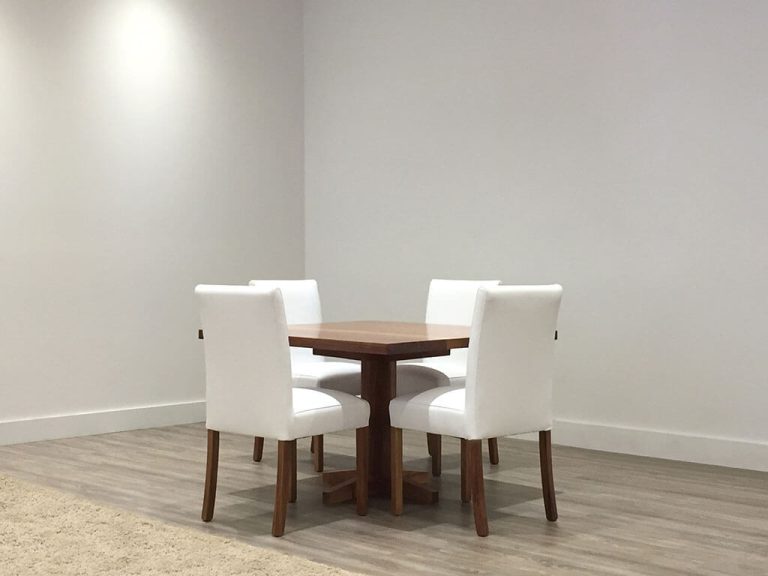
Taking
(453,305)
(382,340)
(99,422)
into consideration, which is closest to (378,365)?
(382,340)

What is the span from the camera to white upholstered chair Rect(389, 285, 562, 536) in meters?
3.64

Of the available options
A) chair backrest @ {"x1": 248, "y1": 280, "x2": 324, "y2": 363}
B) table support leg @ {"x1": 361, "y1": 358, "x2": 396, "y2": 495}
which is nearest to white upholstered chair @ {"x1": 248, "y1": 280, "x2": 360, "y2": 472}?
chair backrest @ {"x1": 248, "y1": 280, "x2": 324, "y2": 363}

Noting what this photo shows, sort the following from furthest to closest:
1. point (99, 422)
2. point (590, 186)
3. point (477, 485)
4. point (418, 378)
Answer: point (99, 422) < point (590, 186) < point (418, 378) < point (477, 485)

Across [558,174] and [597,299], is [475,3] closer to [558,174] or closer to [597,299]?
[558,174]

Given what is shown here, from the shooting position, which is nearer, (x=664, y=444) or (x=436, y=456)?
(x=436, y=456)

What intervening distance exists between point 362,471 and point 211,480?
23.4 inches

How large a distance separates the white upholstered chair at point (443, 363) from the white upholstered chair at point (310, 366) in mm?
264

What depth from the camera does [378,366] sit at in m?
4.25

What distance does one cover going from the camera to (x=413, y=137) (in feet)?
21.6

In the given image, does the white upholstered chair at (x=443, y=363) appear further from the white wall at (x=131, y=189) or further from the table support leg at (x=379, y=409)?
the white wall at (x=131, y=189)

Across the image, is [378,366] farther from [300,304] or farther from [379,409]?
[300,304]

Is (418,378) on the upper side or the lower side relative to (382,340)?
lower

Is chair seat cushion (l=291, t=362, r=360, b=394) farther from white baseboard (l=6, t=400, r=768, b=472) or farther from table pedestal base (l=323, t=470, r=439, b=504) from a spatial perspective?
white baseboard (l=6, t=400, r=768, b=472)

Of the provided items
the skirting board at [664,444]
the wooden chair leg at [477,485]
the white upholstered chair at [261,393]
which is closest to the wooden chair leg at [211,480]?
the white upholstered chair at [261,393]
